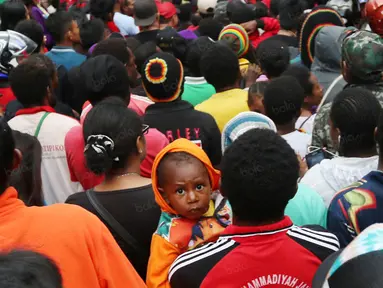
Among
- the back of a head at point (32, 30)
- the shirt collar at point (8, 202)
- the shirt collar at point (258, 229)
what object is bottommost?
the back of a head at point (32, 30)

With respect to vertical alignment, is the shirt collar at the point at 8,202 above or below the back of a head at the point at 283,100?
above

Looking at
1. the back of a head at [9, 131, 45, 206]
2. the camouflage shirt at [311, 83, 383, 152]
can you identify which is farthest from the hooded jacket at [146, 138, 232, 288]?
the camouflage shirt at [311, 83, 383, 152]

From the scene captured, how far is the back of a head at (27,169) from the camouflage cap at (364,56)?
208cm

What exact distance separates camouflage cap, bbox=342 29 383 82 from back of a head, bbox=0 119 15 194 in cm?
257

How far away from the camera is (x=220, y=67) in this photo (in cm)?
523

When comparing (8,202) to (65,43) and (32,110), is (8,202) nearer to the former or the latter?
(32,110)

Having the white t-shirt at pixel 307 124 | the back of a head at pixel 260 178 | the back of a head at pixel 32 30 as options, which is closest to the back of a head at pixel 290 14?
the back of a head at pixel 32 30

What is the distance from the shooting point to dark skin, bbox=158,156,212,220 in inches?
120

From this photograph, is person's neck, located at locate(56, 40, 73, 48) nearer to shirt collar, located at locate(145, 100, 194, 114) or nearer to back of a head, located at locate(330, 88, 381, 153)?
shirt collar, located at locate(145, 100, 194, 114)

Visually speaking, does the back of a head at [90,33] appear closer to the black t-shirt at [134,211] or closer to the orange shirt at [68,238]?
the black t-shirt at [134,211]

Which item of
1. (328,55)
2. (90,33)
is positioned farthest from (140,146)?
(90,33)

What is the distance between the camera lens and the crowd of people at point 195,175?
234cm

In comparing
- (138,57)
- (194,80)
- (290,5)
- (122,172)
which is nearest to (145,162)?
(122,172)

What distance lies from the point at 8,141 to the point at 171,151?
880mm
